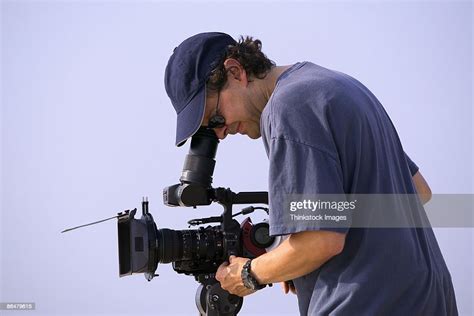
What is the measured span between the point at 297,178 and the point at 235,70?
0.41 m

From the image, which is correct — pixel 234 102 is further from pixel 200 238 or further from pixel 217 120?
pixel 200 238

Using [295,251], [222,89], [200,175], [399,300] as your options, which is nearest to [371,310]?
[399,300]

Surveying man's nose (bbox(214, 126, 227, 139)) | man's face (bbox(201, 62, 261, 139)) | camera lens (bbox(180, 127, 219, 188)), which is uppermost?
man's face (bbox(201, 62, 261, 139))

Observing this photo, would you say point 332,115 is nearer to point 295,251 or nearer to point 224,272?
point 295,251

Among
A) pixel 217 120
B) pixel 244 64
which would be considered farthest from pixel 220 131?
pixel 244 64

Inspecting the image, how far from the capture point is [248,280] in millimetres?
1491

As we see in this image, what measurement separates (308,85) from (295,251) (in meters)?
0.32

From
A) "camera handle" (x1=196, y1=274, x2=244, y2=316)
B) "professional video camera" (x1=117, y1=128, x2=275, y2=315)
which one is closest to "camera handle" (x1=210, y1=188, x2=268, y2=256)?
"professional video camera" (x1=117, y1=128, x2=275, y2=315)

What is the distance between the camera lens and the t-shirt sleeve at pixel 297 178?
1257 millimetres

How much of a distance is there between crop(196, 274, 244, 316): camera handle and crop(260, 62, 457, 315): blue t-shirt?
0.63 metres

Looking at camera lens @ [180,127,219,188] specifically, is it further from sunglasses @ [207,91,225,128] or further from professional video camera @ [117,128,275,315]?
sunglasses @ [207,91,225,128]

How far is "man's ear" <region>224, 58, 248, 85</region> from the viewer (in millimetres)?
1568

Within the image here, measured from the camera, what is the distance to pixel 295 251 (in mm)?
1294

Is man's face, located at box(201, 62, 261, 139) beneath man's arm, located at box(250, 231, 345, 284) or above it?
above
